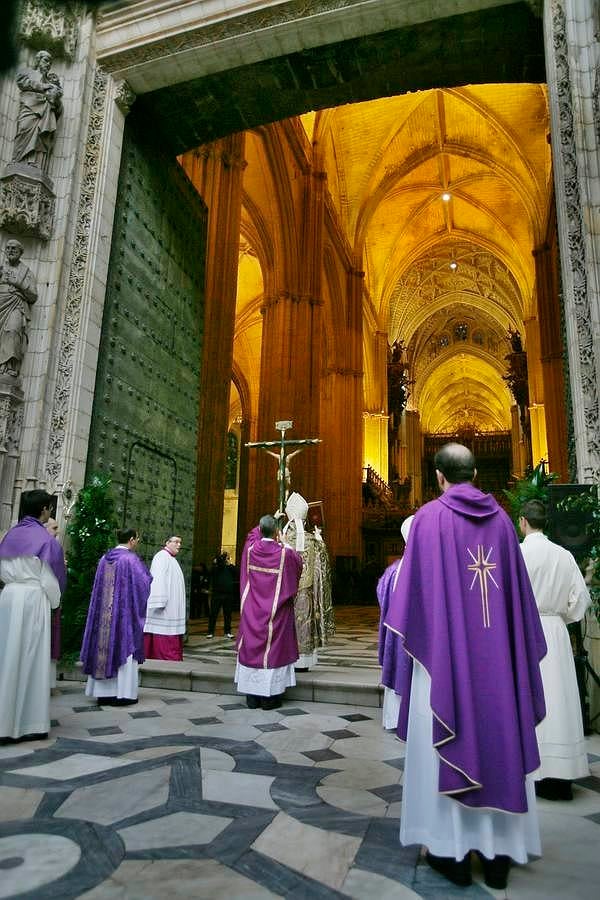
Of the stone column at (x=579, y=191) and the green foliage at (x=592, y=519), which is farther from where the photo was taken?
the stone column at (x=579, y=191)

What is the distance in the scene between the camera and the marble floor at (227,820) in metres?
2.02

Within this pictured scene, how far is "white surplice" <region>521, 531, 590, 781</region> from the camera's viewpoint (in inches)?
119

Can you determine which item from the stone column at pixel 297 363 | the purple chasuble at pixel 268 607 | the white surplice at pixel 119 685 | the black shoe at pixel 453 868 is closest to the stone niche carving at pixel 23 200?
the purple chasuble at pixel 268 607

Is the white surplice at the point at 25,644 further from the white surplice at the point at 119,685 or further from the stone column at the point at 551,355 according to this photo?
the stone column at the point at 551,355

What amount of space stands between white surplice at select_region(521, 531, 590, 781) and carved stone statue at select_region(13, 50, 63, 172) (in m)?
6.61

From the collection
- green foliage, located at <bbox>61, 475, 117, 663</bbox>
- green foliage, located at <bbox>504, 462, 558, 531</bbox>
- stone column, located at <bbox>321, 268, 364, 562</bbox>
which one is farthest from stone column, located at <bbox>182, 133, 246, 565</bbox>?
stone column, located at <bbox>321, 268, 364, 562</bbox>

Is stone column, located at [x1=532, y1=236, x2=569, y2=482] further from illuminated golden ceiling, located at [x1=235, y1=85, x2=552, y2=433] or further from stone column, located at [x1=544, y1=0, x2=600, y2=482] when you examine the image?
stone column, located at [x1=544, y1=0, x2=600, y2=482]

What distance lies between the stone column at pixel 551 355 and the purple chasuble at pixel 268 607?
13.3 metres

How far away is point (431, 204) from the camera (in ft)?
102

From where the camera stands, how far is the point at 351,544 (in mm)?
22219

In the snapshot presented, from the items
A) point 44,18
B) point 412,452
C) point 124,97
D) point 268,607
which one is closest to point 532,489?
point 268,607

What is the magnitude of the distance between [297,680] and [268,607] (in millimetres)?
913

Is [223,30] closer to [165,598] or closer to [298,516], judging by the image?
[298,516]

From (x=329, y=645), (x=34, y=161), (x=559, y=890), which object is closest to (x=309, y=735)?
(x=559, y=890)
